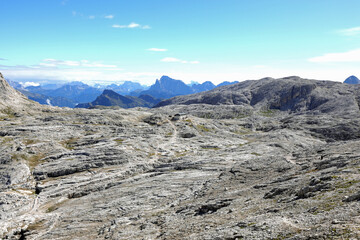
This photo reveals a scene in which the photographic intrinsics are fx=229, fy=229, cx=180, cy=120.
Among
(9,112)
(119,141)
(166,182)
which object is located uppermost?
(9,112)

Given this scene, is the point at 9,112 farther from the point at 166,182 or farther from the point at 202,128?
the point at 166,182

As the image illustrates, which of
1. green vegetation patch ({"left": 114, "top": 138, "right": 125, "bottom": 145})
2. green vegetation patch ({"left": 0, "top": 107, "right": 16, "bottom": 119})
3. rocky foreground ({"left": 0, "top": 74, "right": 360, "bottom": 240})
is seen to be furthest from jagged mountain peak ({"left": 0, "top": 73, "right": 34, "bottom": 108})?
green vegetation patch ({"left": 114, "top": 138, "right": 125, "bottom": 145})

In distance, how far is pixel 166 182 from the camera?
2852 inches

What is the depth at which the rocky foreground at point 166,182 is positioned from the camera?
32250 mm

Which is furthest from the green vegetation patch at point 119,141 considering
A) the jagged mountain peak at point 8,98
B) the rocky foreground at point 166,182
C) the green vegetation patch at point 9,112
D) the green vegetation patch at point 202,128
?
the jagged mountain peak at point 8,98

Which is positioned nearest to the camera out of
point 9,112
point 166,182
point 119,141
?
point 166,182

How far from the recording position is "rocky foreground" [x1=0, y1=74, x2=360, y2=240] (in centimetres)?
3225

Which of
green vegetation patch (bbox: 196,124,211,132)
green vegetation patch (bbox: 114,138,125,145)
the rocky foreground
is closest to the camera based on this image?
the rocky foreground

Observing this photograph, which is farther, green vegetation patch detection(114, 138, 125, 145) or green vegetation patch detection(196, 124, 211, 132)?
green vegetation patch detection(196, 124, 211, 132)

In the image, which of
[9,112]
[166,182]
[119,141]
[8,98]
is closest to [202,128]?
[119,141]

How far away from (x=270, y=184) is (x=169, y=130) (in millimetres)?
103114

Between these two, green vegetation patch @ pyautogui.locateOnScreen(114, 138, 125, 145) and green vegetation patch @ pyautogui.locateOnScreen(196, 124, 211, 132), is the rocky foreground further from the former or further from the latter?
green vegetation patch @ pyautogui.locateOnScreen(196, 124, 211, 132)

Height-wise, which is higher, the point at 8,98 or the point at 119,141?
Answer: the point at 8,98

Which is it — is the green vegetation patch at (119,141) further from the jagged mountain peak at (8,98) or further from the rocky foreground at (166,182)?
the jagged mountain peak at (8,98)
